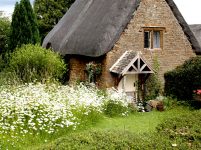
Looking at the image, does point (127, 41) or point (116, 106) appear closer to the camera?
point (116, 106)

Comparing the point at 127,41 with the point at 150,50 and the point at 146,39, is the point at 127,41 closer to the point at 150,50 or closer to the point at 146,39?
the point at 146,39

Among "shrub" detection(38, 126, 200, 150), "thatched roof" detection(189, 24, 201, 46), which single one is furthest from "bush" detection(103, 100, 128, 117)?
"thatched roof" detection(189, 24, 201, 46)

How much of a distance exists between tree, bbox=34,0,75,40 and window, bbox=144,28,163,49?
16911 millimetres

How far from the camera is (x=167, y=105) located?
20.2m

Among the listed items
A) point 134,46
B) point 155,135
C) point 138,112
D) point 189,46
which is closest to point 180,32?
point 189,46

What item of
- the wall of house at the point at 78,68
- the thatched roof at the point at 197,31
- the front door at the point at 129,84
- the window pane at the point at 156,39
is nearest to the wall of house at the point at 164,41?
the window pane at the point at 156,39

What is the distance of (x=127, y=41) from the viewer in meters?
21.3

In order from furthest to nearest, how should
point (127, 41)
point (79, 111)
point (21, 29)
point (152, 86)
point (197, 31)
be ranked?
point (197, 31) < point (21, 29) < point (152, 86) < point (127, 41) < point (79, 111)

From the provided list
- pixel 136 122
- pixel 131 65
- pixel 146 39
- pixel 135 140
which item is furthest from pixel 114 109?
pixel 135 140

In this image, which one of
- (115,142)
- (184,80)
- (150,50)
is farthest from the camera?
(150,50)

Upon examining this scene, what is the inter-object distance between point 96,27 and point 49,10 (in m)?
17.2

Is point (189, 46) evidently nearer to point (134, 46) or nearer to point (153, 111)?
point (134, 46)

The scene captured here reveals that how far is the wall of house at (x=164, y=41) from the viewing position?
69.1 feet

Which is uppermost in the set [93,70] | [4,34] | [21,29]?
[4,34]
